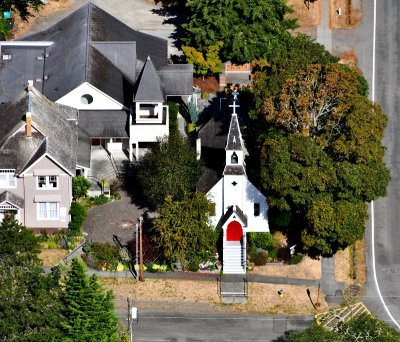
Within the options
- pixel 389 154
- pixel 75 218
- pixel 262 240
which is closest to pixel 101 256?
pixel 75 218

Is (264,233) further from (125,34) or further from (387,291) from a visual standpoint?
(125,34)

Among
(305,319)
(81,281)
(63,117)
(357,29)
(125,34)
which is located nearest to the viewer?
(81,281)

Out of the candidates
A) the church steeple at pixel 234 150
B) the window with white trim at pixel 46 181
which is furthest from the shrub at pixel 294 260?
the window with white trim at pixel 46 181

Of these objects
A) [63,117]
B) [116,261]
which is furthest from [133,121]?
[116,261]

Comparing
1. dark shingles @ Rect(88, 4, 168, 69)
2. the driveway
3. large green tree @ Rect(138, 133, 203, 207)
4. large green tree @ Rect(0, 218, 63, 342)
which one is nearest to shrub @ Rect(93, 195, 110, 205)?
the driveway

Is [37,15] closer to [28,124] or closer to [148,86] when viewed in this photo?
[148,86]

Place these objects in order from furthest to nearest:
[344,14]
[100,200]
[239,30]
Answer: [344,14] < [239,30] < [100,200]

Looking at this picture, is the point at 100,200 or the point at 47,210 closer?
the point at 47,210
